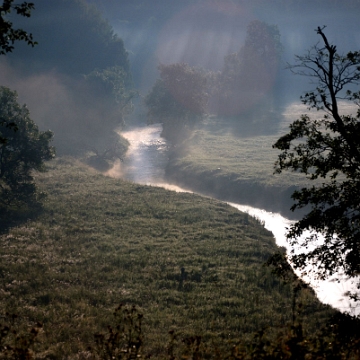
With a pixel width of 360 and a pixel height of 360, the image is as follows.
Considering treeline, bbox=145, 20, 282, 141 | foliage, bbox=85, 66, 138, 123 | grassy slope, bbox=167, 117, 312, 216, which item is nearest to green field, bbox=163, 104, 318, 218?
grassy slope, bbox=167, 117, 312, 216

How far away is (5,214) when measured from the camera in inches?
1298

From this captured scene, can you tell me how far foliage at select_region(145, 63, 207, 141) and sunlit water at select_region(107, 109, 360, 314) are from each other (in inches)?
200

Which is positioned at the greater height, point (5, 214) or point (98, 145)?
point (98, 145)

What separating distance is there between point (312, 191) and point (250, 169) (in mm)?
46058

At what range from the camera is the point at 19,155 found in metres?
34.6

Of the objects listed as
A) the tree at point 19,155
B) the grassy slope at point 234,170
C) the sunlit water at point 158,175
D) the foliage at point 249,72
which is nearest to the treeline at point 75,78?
the sunlit water at point 158,175

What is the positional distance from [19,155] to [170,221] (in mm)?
14510

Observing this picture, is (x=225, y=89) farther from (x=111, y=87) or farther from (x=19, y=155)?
(x=19, y=155)

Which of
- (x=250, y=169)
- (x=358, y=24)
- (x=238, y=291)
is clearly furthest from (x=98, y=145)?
(x=358, y=24)

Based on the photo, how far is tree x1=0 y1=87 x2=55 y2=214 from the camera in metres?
34.2

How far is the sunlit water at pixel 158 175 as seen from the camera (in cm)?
2527

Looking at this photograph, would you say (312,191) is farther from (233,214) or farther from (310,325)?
(233,214)

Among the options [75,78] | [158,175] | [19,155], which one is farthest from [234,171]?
[75,78]

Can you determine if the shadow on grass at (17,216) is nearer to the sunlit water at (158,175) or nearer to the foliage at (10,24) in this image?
the foliage at (10,24)
